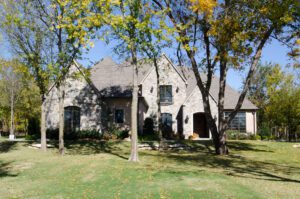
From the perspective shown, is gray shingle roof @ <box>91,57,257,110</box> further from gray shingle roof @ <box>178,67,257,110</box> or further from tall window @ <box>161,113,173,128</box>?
tall window @ <box>161,113,173,128</box>

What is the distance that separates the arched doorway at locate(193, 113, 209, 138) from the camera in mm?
37375

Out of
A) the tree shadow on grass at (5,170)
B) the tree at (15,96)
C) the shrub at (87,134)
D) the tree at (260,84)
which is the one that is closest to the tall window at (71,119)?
the shrub at (87,134)

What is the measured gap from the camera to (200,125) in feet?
123

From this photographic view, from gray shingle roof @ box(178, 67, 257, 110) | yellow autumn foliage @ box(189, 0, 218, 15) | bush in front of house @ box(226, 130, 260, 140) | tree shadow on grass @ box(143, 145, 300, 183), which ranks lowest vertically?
tree shadow on grass @ box(143, 145, 300, 183)

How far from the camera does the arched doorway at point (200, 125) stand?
37.4 meters

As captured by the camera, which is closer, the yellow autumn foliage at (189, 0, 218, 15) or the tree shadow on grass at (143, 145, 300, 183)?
the tree shadow on grass at (143, 145, 300, 183)

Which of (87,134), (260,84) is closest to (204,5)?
(87,134)

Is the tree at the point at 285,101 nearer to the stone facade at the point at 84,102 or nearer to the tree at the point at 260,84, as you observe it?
the tree at the point at 260,84

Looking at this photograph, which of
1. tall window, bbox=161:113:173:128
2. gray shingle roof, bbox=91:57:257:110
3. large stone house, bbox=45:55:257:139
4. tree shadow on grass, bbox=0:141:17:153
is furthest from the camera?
tall window, bbox=161:113:173:128

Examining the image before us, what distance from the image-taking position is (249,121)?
36.2 m

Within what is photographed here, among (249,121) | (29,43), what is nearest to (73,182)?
(29,43)

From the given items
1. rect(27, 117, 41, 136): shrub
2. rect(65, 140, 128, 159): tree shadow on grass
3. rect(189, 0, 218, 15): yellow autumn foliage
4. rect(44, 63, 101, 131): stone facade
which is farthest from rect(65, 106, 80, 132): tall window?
rect(189, 0, 218, 15): yellow autumn foliage

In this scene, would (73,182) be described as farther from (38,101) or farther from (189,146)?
(38,101)

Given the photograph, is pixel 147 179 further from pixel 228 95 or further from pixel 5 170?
pixel 228 95
